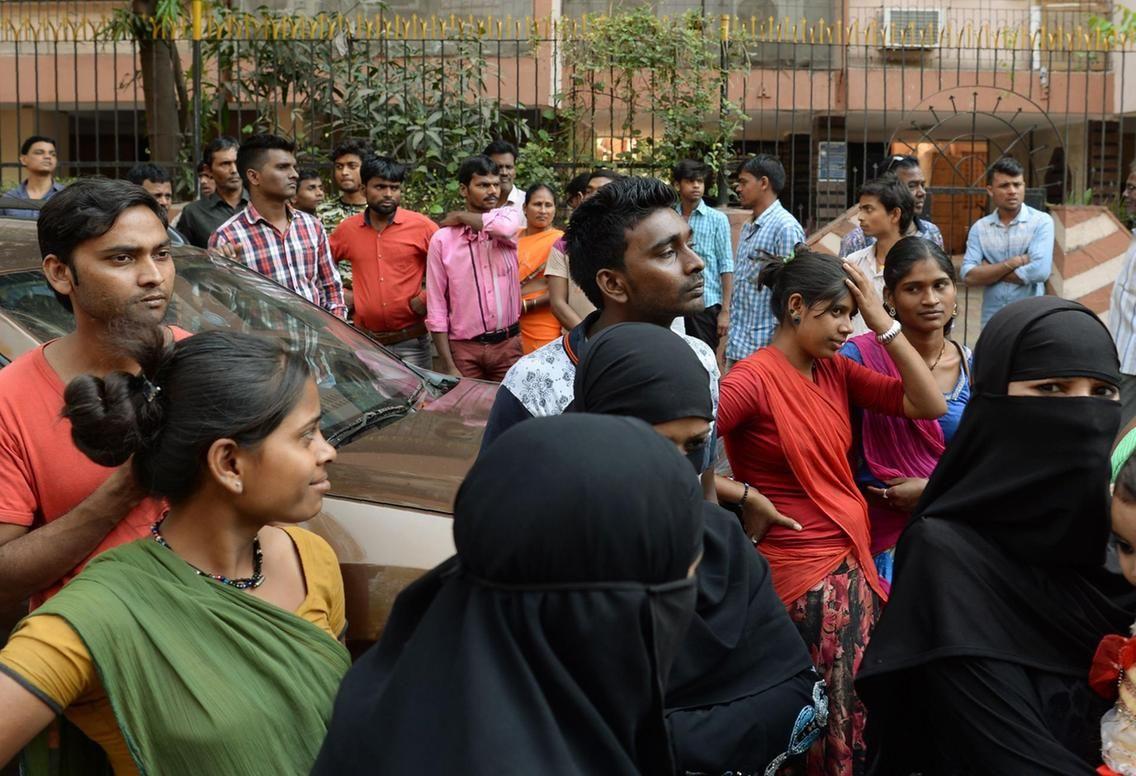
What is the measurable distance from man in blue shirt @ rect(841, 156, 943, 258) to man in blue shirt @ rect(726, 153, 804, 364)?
0.36 m

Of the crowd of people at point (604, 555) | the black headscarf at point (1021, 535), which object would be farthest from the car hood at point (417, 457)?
the black headscarf at point (1021, 535)

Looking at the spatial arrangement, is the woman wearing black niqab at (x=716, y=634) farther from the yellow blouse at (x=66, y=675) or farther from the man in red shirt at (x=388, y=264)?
the man in red shirt at (x=388, y=264)

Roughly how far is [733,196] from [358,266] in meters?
5.40

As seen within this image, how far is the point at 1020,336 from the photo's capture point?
9.22 ft

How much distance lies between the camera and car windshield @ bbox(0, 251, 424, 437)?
3.92 metres

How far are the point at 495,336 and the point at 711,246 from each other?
7.28 feet

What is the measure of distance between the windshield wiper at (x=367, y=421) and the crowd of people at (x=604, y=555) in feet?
1.18

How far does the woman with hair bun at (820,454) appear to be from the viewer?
138 inches

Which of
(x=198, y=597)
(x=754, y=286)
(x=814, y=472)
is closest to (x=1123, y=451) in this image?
(x=814, y=472)

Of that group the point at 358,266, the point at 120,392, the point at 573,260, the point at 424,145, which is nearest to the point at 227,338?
the point at 120,392

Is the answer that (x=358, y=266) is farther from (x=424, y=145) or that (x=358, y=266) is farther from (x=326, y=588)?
(x=326, y=588)

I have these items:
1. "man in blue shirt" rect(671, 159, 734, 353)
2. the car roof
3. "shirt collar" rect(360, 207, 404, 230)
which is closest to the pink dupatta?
the car roof

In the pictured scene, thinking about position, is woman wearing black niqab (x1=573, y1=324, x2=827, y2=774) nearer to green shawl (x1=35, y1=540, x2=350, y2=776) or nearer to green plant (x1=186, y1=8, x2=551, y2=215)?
green shawl (x1=35, y1=540, x2=350, y2=776)

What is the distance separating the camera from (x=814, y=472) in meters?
3.65
